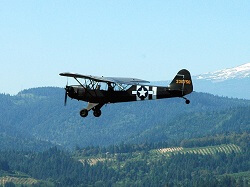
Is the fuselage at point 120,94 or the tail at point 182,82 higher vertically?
the tail at point 182,82

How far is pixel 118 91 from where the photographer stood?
85.8 metres

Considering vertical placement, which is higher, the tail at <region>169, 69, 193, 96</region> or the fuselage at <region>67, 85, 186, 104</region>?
the tail at <region>169, 69, 193, 96</region>

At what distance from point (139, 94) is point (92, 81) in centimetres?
628

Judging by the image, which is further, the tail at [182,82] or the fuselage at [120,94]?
the tail at [182,82]

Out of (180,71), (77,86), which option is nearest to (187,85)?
(180,71)

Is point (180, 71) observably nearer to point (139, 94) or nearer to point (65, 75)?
point (139, 94)

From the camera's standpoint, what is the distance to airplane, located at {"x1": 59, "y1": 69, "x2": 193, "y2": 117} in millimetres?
85562

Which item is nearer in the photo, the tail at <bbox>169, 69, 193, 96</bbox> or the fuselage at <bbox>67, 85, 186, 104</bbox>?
the fuselage at <bbox>67, 85, 186, 104</bbox>

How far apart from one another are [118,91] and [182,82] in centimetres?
833

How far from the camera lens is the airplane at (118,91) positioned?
8556 cm

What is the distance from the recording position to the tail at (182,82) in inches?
3430

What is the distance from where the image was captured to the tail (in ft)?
286

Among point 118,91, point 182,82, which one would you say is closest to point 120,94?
point 118,91

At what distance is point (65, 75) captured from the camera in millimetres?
82062
